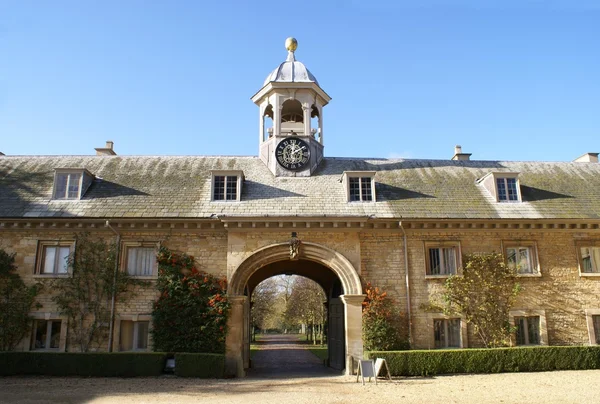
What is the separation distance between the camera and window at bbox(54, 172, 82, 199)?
20.7 metres

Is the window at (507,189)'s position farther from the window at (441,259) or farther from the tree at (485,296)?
the window at (441,259)

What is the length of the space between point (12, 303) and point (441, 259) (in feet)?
54.8

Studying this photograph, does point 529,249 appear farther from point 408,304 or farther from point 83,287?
point 83,287

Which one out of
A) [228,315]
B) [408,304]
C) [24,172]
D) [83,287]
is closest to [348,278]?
[408,304]

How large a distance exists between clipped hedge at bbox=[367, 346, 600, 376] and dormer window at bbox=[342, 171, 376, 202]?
6582 mm

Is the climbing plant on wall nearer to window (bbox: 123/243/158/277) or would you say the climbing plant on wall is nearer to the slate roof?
window (bbox: 123/243/158/277)

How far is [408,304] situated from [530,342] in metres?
5.10

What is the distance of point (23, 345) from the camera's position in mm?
18281

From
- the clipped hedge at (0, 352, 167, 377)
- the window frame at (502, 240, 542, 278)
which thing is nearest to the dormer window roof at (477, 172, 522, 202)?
the window frame at (502, 240, 542, 278)

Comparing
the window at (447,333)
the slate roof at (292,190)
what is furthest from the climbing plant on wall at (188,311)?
the window at (447,333)

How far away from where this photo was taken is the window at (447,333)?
19.2 metres

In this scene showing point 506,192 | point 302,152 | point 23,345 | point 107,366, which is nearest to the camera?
point 107,366

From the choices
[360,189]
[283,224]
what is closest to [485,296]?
[360,189]

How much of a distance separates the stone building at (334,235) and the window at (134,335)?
0.13 ft
